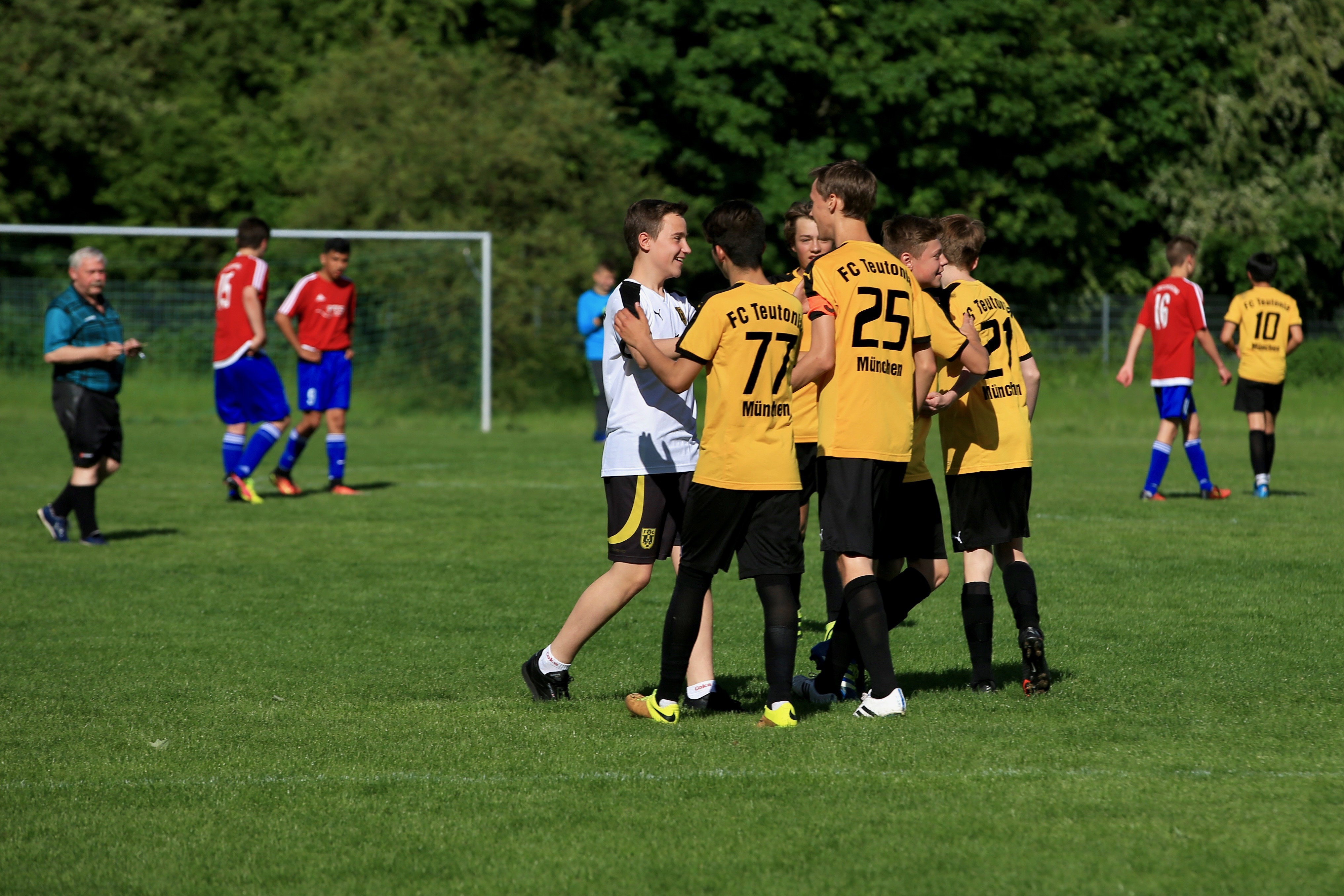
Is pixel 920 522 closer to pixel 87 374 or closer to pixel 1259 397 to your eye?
pixel 87 374

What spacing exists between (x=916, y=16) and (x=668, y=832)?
25884 millimetres

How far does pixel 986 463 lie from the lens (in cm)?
577

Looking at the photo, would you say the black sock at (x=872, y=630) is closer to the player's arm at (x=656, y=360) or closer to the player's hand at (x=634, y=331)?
the player's arm at (x=656, y=360)

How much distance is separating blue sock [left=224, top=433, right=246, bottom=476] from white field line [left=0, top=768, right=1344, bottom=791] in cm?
828

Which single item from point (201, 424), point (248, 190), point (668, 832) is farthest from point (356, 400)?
point (668, 832)

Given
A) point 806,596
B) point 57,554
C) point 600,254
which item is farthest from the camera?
point 600,254

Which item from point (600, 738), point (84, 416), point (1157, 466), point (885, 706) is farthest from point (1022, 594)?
point (1157, 466)

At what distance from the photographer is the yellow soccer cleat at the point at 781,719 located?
5.13 m

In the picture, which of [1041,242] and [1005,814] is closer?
[1005,814]

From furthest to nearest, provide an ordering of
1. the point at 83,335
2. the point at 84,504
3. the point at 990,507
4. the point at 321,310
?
the point at 321,310
the point at 84,504
the point at 83,335
the point at 990,507

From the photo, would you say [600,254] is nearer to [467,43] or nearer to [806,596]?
[467,43]

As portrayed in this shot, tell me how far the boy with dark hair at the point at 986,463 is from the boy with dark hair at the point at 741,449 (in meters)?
0.93

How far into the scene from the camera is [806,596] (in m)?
8.44

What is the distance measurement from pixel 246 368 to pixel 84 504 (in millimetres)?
2502
